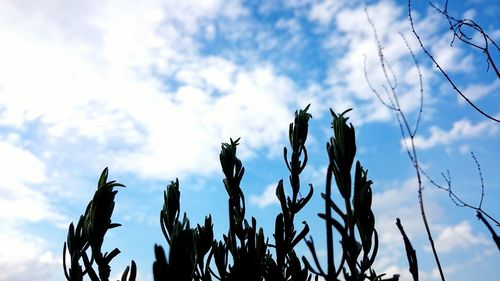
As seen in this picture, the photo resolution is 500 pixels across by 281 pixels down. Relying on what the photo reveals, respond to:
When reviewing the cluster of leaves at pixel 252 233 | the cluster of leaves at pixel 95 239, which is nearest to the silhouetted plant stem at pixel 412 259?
the cluster of leaves at pixel 252 233

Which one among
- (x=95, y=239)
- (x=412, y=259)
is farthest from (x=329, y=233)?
(x=95, y=239)

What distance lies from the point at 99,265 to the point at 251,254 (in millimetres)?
795

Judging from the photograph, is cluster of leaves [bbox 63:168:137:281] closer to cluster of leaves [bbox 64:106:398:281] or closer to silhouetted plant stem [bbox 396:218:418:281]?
cluster of leaves [bbox 64:106:398:281]

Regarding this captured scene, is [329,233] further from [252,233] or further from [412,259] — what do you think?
[252,233]

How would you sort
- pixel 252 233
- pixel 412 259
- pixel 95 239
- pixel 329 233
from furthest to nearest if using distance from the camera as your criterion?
pixel 252 233, pixel 95 239, pixel 412 259, pixel 329 233

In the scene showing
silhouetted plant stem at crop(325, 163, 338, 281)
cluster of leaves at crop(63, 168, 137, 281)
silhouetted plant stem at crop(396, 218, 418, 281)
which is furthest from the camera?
cluster of leaves at crop(63, 168, 137, 281)

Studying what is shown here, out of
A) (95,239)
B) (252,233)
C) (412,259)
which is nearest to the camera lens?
(412,259)

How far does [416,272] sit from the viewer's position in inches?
57.8

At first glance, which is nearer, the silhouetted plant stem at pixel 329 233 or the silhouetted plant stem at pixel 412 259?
the silhouetted plant stem at pixel 329 233

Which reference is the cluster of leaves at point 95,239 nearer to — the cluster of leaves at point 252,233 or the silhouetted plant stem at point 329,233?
the cluster of leaves at point 252,233

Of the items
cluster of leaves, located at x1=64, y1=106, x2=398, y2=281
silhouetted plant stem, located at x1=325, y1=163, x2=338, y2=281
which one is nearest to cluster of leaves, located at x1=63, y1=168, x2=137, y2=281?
cluster of leaves, located at x1=64, y1=106, x2=398, y2=281

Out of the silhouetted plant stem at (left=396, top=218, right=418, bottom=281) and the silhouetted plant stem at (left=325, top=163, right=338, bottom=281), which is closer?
the silhouetted plant stem at (left=325, top=163, right=338, bottom=281)

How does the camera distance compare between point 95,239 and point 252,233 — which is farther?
point 252,233

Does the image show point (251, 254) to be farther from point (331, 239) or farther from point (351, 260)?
point (331, 239)
